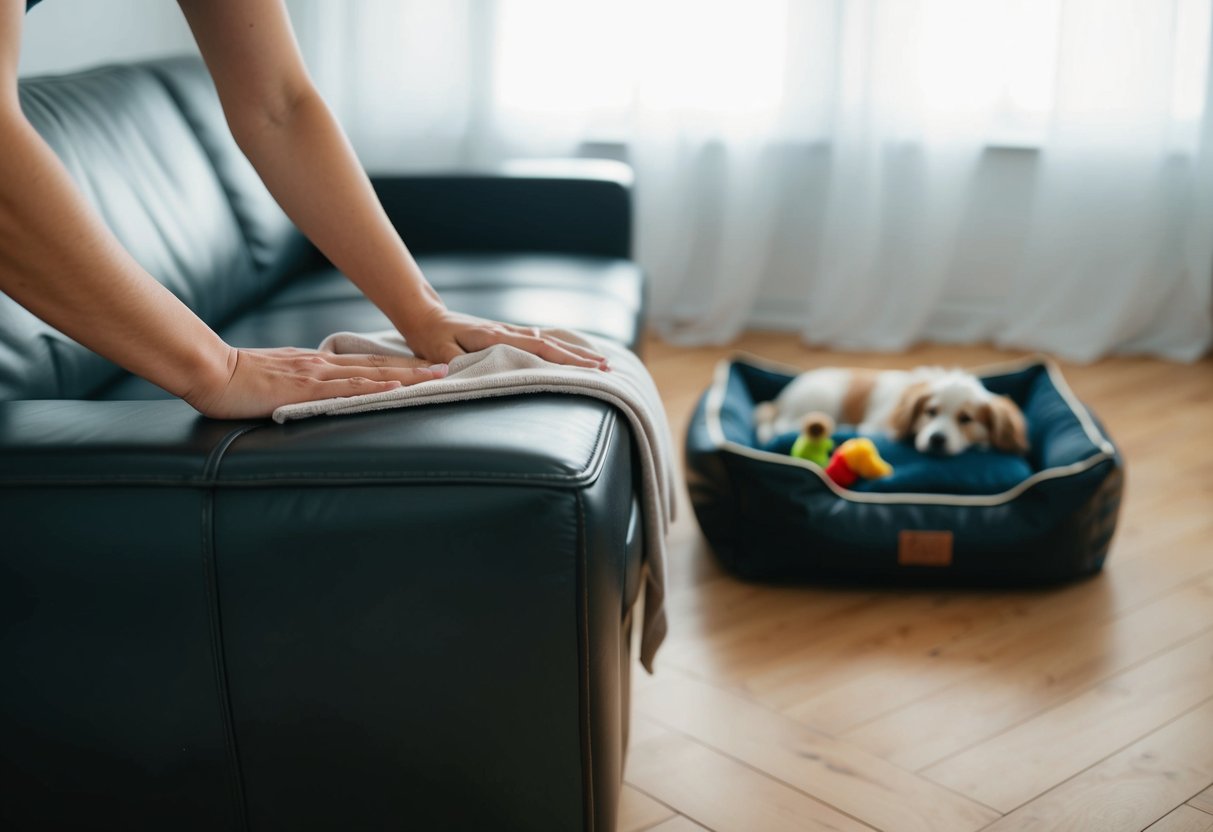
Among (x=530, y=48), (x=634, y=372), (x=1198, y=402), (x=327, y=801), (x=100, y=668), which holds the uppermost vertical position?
(x=530, y=48)

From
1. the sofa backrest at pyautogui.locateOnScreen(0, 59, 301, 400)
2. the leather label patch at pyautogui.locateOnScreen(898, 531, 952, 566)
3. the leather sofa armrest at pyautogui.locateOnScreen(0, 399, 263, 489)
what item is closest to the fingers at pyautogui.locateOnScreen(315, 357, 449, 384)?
the leather sofa armrest at pyautogui.locateOnScreen(0, 399, 263, 489)

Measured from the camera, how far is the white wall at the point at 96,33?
272 cm

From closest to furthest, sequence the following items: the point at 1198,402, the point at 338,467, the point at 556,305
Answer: the point at 338,467 < the point at 556,305 < the point at 1198,402

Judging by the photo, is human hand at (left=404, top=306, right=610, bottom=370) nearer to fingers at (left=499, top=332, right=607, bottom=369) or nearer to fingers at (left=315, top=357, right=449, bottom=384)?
fingers at (left=499, top=332, right=607, bottom=369)

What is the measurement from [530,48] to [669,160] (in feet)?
1.64

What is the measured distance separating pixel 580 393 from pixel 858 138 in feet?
7.52

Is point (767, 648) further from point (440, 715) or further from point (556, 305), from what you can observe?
point (440, 715)

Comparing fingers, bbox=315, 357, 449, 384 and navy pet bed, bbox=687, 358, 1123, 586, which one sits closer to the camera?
fingers, bbox=315, 357, 449, 384


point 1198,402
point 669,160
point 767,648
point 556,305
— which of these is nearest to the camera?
point 767,648

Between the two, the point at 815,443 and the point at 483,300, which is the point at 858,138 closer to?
the point at 815,443

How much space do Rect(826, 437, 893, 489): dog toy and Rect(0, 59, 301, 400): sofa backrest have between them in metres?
1.01

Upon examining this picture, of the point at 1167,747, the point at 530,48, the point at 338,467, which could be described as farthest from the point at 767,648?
the point at 530,48

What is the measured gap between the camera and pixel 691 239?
343 centimetres

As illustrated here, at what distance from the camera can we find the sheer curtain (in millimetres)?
3100
